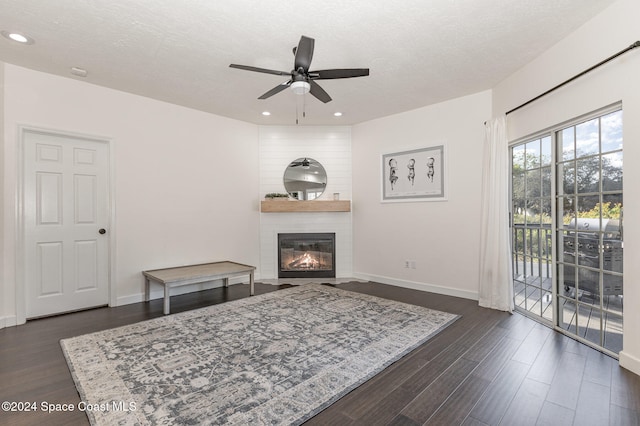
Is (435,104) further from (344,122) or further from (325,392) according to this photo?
(325,392)

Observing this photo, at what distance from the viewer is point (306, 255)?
5.72 metres

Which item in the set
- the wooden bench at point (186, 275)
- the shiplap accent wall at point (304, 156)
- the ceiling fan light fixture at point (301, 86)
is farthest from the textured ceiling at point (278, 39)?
the wooden bench at point (186, 275)

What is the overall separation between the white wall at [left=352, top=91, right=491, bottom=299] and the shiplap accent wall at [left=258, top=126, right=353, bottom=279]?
22cm

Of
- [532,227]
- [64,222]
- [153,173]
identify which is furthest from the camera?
[153,173]

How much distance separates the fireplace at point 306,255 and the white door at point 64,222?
8.81 ft

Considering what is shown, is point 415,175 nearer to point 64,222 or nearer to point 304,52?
point 304,52

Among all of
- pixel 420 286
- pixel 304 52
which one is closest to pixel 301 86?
pixel 304 52

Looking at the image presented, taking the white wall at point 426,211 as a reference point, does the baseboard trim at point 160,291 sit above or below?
below

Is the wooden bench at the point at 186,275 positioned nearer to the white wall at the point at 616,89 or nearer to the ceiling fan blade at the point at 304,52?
the ceiling fan blade at the point at 304,52

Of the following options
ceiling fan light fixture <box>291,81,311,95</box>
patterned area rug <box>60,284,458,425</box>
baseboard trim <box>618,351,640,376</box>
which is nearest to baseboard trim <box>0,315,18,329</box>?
patterned area rug <box>60,284,458,425</box>

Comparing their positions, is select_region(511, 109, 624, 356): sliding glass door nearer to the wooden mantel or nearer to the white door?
the wooden mantel

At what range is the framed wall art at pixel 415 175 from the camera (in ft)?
15.1

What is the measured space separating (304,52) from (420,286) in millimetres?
3726

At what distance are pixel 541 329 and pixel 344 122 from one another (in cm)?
411
